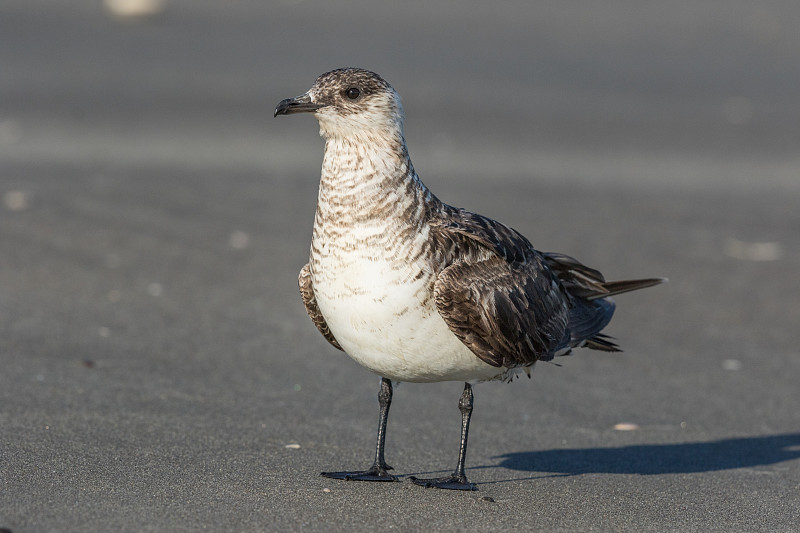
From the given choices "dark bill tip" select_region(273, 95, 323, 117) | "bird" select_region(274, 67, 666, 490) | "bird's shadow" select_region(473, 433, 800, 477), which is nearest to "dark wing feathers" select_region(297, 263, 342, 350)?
"bird" select_region(274, 67, 666, 490)

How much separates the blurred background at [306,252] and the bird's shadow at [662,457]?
0.04 metres

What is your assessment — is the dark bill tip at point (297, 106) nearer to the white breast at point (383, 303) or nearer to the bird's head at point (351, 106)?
the bird's head at point (351, 106)

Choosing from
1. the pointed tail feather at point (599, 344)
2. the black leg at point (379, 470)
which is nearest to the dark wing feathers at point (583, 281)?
the pointed tail feather at point (599, 344)

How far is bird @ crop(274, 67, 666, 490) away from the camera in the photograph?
518 centimetres

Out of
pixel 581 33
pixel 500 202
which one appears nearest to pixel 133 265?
pixel 500 202

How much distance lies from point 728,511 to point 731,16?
2143 centimetres

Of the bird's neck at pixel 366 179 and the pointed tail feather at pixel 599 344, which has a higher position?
the bird's neck at pixel 366 179

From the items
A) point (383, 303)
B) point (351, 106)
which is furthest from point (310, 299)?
point (351, 106)

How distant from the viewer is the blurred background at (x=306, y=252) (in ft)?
18.5

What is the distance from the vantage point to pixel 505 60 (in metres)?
21.2

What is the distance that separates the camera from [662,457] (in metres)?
6.67

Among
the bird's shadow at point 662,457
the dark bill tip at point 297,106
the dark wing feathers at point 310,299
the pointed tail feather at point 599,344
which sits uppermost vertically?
the dark bill tip at point 297,106

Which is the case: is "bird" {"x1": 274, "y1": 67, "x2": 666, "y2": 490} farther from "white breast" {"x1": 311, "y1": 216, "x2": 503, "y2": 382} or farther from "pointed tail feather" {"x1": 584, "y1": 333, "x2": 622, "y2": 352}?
"pointed tail feather" {"x1": 584, "y1": 333, "x2": 622, "y2": 352}

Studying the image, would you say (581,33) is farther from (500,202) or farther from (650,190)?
(500,202)
